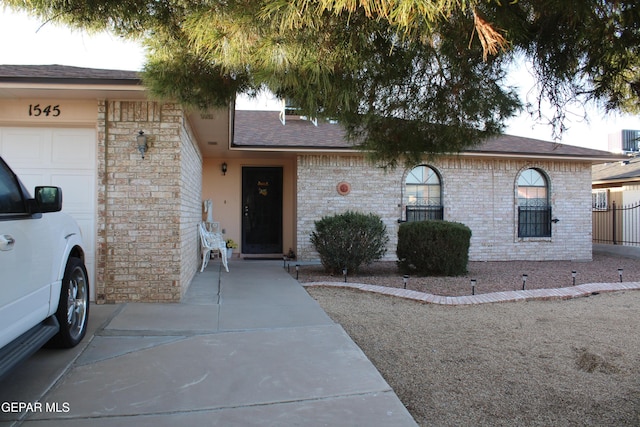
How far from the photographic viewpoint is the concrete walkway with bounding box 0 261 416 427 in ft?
10.3

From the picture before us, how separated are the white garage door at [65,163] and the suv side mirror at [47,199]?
3011 millimetres

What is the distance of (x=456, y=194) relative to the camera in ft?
43.9

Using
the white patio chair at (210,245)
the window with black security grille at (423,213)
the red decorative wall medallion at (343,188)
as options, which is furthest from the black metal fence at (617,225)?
the white patio chair at (210,245)

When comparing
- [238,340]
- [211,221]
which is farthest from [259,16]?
[211,221]

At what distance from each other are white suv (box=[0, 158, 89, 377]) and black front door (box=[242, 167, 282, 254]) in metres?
9.18

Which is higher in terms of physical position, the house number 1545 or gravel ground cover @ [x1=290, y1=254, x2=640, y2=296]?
the house number 1545

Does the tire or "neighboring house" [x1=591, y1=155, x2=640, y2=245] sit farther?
"neighboring house" [x1=591, y1=155, x2=640, y2=245]

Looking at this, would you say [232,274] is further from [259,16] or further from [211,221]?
[259,16]

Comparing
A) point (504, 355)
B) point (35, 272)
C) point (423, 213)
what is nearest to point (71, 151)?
point (35, 272)

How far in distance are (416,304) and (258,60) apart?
4.92 meters

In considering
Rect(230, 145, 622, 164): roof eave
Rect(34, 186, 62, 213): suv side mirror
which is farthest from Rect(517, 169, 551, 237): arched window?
Rect(34, 186, 62, 213): suv side mirror

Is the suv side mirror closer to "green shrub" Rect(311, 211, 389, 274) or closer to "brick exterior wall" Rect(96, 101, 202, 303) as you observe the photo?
"brick exterior wall" Rect(96, 101, 202, 303)

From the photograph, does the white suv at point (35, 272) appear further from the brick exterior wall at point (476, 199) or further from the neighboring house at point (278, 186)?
the brick exterior wall at point (476, 199)

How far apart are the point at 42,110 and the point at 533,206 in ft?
41.0
